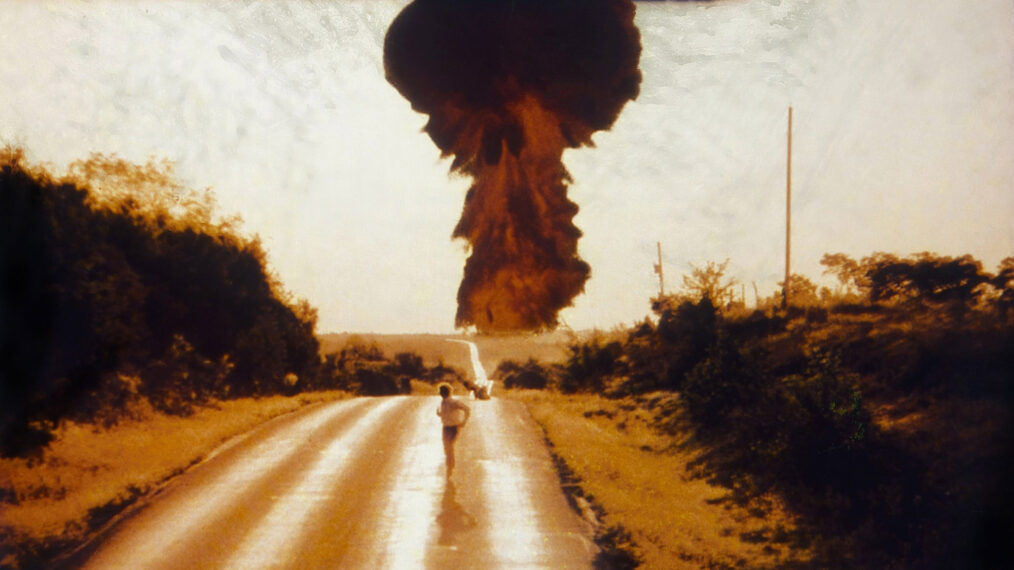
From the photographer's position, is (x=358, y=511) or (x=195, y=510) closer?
(x=358, y=511)

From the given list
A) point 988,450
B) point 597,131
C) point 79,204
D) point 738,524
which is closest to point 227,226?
point 79,204

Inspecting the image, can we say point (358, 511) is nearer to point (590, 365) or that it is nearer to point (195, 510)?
point (195, 510)

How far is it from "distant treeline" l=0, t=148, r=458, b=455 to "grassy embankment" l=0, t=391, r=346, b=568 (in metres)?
0.80

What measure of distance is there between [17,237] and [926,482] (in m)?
17.9

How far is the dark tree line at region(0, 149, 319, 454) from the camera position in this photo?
60.2 ft

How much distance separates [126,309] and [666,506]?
664 inches

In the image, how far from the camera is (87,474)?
2000 centimetres

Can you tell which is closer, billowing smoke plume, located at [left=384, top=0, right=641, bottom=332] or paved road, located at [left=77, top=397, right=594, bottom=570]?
billowing smoke plume, located at [left=384, top=0, right=641, bottom=332]

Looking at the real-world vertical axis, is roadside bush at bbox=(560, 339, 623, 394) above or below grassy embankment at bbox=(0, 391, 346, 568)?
above

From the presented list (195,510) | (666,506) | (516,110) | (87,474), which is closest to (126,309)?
(87,474)

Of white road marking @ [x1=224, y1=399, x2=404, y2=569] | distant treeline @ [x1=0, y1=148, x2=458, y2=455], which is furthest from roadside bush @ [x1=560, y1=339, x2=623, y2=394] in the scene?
white road marking @ [x1=224, y1=399, x2=404, y2=569]

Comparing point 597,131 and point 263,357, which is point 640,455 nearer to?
point 597,131

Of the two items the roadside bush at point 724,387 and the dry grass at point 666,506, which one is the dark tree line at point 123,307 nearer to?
the dry grass at point 666,506

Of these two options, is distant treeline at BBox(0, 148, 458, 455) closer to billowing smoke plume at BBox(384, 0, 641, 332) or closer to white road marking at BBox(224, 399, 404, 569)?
white road marking at BBox(224, 399, 404, 569)
